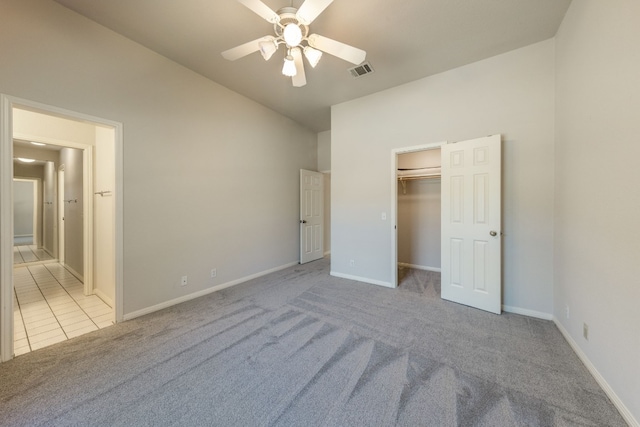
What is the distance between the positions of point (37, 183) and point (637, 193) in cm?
1081

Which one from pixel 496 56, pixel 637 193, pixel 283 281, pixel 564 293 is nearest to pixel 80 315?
pixel 283 281

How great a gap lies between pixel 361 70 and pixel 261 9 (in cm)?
176

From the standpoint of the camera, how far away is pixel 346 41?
2482 millimetres

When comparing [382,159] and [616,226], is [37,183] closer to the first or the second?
[382,159]

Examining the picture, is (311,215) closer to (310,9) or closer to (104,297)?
(104,297)

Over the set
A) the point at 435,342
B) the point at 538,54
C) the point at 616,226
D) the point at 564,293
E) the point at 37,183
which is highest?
the point at 538,54

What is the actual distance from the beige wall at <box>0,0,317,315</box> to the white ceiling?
27 cm

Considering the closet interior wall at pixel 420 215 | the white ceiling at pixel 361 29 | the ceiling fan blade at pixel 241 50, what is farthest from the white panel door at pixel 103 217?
the closet interior wall at pixel 420 215

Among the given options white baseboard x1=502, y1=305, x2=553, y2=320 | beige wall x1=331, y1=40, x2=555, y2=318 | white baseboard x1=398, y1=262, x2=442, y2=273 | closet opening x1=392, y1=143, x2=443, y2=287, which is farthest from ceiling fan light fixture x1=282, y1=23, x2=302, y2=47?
white baseboard x1=398, y1=262, x2=442, y2=273

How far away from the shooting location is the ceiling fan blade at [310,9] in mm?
1514

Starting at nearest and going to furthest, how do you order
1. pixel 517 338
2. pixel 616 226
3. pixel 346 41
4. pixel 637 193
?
pixel 637 193, pixel 616 226, pixel 517 338, pixel 346 41

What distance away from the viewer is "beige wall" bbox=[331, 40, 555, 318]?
2.50 metres

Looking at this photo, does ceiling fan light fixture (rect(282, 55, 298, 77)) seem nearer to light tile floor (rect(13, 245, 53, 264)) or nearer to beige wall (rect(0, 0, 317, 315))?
beige wall (rect(0, 0, 317, 315))

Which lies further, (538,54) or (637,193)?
(538,54)
